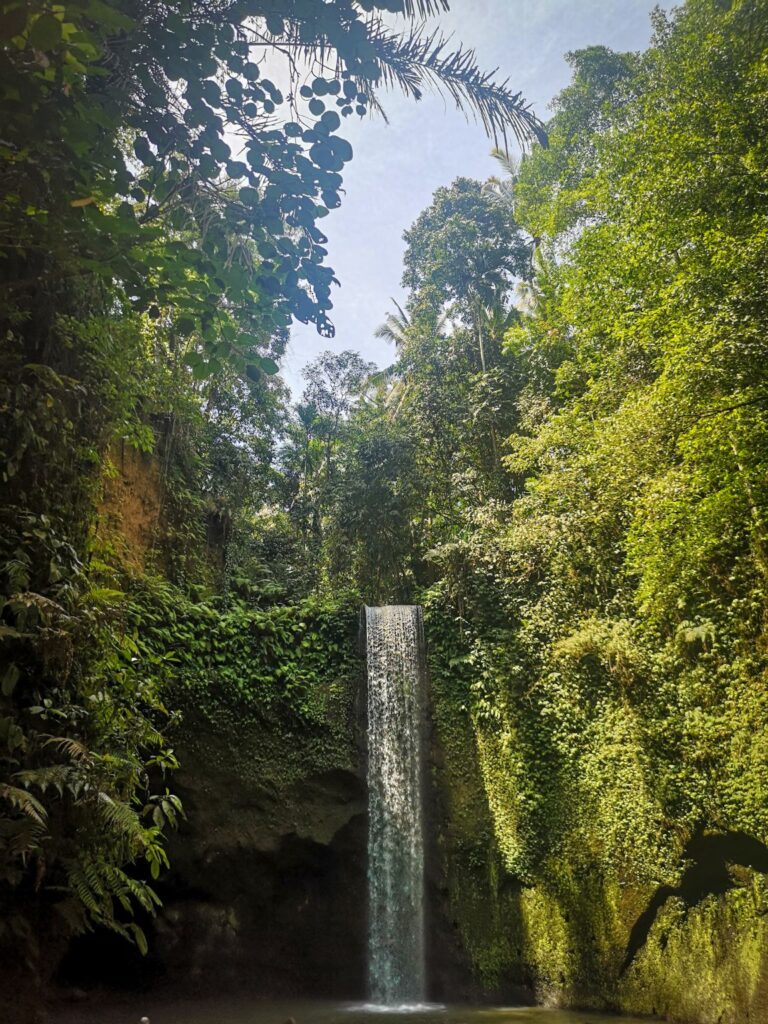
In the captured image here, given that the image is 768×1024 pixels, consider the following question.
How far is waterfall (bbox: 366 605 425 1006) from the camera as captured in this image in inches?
324

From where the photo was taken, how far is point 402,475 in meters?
15.0

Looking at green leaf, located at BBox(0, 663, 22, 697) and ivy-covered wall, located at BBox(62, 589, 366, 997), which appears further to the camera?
ivy-covered wall, located at BBox(62, 589, 366, 997)

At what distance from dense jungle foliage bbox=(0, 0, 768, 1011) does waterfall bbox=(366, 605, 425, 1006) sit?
1.80 feet

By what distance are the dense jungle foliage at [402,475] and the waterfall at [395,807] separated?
548 millimetres

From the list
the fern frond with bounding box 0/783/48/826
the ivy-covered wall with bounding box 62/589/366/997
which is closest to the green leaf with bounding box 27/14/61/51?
the fern frond with bounding box 0/783/48/826

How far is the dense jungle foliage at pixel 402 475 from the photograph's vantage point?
317cm

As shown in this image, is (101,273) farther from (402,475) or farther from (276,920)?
(402,475)

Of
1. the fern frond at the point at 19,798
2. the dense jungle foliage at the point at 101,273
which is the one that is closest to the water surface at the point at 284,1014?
the dense jungle foliage at the point at 101,273

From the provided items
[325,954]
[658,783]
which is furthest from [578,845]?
[325,954]

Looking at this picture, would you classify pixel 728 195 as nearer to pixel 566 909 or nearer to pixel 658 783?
pixel 658 783

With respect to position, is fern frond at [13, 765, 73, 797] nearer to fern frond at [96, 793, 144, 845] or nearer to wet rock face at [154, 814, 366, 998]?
fern frond at [96, 793, 144, 845]

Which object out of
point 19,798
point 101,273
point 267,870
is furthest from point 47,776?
point 267,870

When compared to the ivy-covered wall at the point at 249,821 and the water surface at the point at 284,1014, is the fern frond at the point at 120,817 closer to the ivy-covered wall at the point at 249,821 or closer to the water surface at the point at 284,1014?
the ivy-covered wall at the point at 249,821

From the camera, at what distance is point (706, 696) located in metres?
6.97
